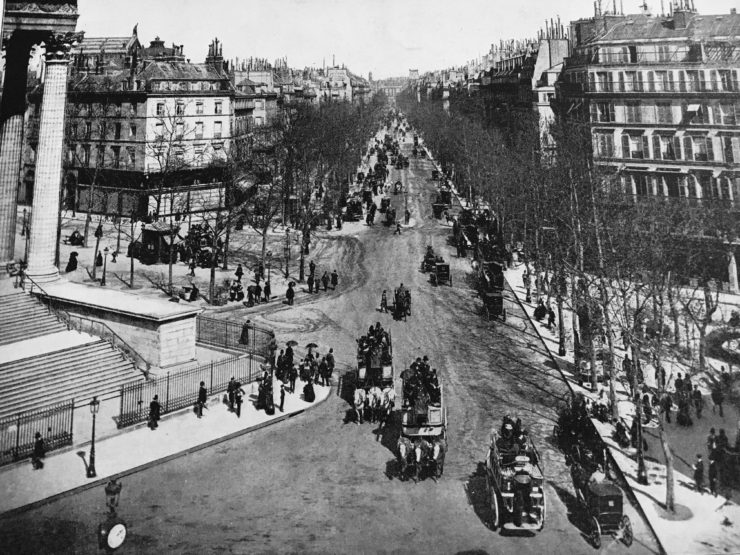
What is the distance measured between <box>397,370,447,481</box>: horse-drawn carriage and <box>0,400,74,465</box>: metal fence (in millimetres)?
9598

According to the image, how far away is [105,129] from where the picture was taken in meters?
43.1

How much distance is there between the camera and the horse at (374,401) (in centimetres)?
1794

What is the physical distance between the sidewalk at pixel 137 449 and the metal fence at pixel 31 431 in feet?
1.03

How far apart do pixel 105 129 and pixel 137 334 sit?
28.5 meters

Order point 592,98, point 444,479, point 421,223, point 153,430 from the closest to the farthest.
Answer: point 444,479 < point 153,430 < point 592,98 < point 421,223

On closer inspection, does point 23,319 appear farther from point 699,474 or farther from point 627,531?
point 699,474

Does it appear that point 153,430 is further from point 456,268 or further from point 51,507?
point 456,268

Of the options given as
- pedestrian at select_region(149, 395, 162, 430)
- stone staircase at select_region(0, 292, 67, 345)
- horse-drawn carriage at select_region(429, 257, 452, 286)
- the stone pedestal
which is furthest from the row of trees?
the stone pedestal

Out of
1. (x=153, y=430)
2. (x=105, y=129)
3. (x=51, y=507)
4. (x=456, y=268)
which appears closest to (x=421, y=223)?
(x=456, y=268)

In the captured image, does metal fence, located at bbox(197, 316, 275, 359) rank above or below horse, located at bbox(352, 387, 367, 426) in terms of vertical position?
above

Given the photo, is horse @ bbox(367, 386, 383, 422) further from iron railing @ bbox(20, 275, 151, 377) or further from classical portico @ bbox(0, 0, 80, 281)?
classical portico @ bbox(0, 0, 80, 281)

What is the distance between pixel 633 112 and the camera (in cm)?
3198

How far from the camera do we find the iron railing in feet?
69.1

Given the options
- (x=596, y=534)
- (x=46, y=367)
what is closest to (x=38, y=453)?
(x=46, y=367)
